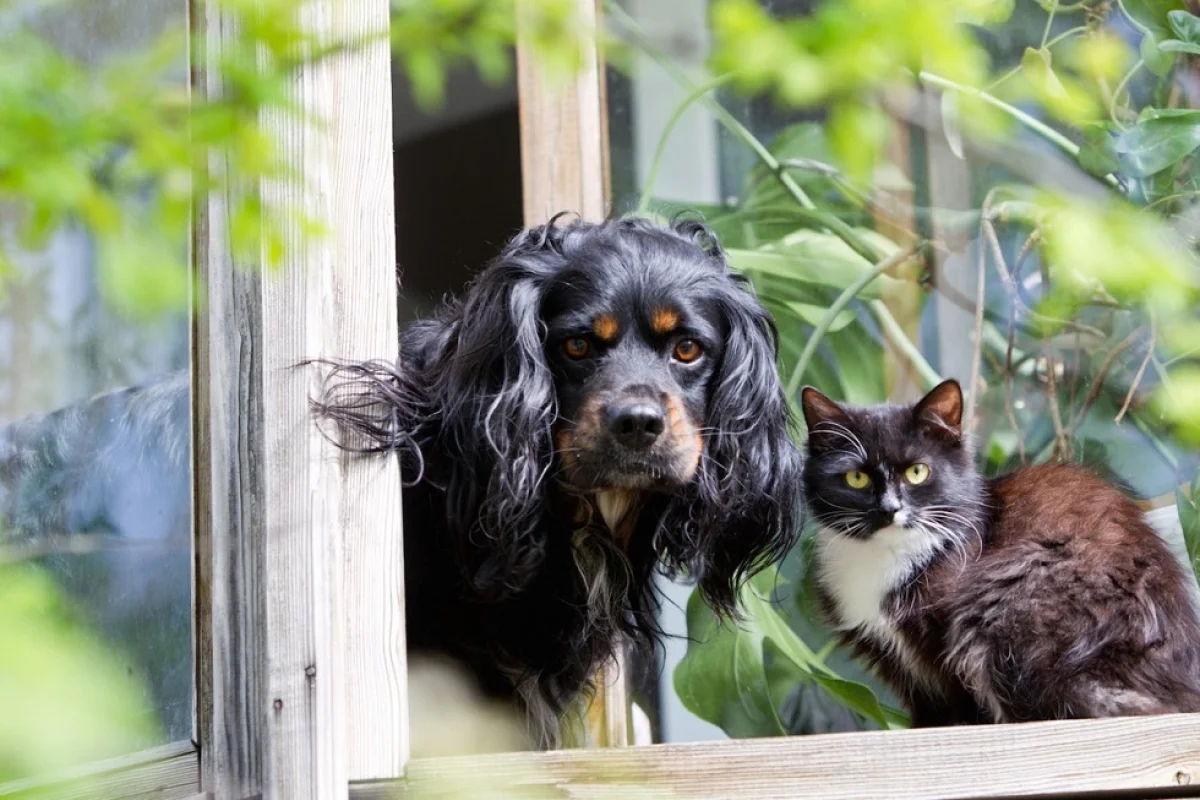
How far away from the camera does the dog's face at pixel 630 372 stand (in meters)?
2.01

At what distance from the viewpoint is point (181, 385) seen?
1545 mm

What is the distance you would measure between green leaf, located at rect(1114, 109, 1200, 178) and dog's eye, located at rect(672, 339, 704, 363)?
1.14 metres

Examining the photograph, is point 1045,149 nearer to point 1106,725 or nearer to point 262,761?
point 1106,725

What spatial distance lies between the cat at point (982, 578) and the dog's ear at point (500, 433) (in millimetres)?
614

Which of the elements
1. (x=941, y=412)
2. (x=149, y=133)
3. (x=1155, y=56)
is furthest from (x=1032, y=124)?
(x=149, y=133)

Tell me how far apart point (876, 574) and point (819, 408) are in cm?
37

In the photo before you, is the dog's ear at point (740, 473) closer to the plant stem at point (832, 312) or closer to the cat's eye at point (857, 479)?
the cat's eye at point (857, 479)

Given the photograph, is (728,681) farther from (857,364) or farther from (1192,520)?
(1192,520)

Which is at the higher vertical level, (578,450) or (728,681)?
(578,450)

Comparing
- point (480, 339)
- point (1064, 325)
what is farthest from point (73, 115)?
point (1064, 325)

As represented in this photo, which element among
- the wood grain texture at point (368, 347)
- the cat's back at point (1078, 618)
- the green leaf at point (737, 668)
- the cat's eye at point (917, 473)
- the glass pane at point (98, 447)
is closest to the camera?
the glass pane at point (98, 447)

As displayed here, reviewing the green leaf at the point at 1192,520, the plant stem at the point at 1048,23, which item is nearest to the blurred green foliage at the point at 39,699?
the green leaf at the point at 1192,520

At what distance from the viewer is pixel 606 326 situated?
2.12m

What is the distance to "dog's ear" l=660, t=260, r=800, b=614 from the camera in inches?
87.7
